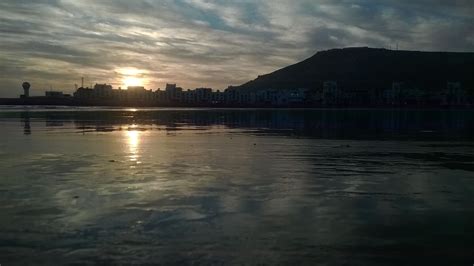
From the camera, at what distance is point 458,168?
18.2 meters

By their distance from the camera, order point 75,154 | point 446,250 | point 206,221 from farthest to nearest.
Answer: point 75,154 → point 206,221 → point 446,250

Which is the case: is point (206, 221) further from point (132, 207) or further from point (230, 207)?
point (132, 207)

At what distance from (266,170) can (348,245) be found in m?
8.93

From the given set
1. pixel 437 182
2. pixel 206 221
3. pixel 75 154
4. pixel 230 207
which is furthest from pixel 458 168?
pixel 75 154

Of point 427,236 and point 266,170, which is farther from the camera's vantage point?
point 266,170

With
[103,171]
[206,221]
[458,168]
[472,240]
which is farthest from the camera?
[458,168]

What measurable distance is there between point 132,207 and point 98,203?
1.03 meters

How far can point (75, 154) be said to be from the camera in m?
22.4

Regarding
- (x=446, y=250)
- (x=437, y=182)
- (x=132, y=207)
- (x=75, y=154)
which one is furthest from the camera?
(x=75, y=154)

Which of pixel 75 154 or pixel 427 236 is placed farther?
pixel 75 154

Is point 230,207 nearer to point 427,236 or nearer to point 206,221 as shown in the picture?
point 206,221

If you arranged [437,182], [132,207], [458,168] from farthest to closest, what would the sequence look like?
[458,168] → [437,182] → [132,207]

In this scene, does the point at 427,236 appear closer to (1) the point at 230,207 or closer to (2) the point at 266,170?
(1) the point at 230,207

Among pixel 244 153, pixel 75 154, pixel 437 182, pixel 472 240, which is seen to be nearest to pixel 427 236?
pixel 472 240
